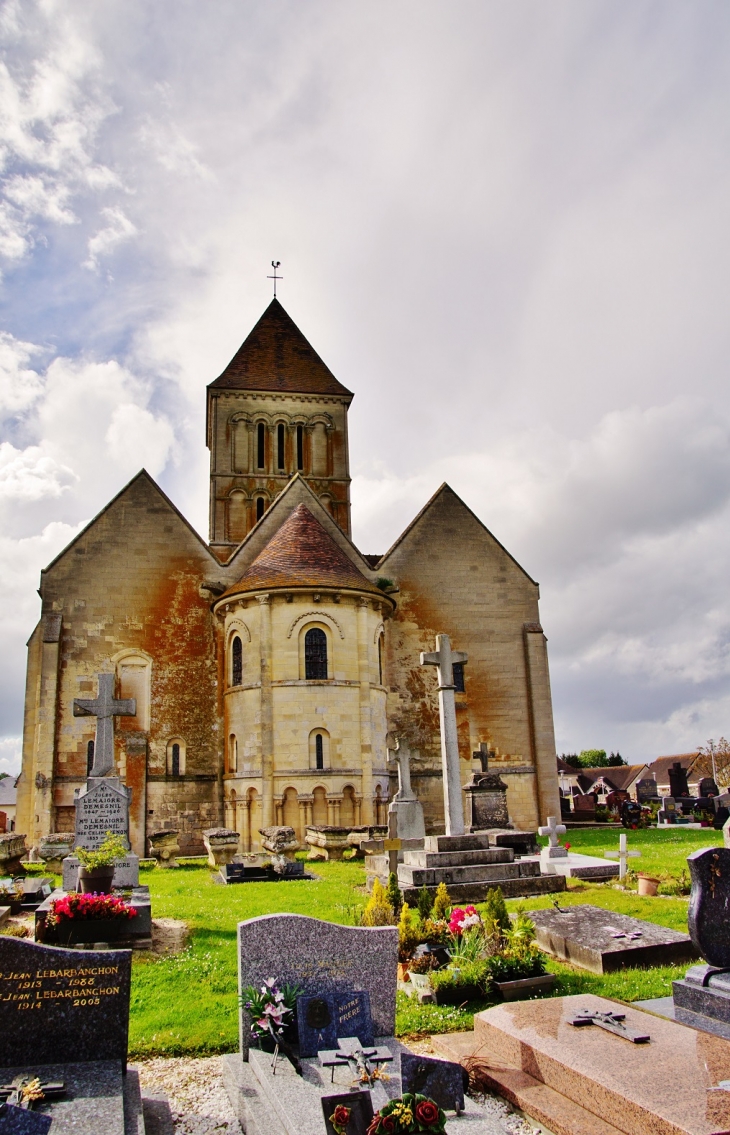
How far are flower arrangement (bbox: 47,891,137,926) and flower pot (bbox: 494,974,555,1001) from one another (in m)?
4.45

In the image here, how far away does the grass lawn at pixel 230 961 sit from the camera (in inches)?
275

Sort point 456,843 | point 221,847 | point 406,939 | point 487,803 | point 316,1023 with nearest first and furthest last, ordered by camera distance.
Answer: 1. point 316,1023
2. point 406,939
3. point 456,843
4. point 221,847
5. point 487,803

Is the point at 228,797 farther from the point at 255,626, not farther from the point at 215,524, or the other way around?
the point at 215,524

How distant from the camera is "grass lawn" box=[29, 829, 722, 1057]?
697 cm

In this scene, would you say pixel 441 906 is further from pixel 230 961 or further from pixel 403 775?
pixel 403 775

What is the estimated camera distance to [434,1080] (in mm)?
4914

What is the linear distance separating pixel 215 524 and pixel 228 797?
14.1 meters

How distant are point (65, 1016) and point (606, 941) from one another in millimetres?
5714

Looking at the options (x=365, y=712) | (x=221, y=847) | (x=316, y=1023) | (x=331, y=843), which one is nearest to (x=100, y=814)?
(x=221, y=847)

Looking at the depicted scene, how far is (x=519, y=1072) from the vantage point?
5652mm

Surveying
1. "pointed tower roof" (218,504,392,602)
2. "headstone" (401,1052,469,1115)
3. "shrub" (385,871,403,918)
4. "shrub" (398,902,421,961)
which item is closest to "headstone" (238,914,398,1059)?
"headstone" (401,1052,469,1115)

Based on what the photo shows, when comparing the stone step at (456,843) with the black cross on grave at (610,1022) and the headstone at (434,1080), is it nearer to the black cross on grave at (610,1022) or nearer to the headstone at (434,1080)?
the black cross on grave at (610,1022)

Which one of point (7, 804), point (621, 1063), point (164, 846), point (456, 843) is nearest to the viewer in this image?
point (621, 1063)

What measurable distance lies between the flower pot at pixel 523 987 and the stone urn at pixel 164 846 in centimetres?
1431
